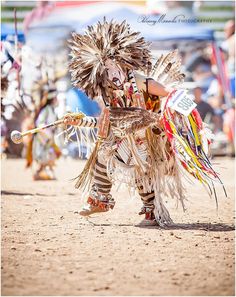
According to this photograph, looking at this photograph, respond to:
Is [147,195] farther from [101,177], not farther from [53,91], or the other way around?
[53,91]

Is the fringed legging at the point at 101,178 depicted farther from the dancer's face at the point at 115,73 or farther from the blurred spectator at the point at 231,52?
the blurred spectator at the point at 231,52

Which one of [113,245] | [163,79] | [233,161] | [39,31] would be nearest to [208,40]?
[233,161]

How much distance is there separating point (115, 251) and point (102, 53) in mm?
1551

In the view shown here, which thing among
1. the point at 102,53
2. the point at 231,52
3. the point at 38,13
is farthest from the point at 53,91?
the point at 38,13

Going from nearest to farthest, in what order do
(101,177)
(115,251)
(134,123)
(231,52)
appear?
(115,251)
(134,123)
(101,177)
(231,52)

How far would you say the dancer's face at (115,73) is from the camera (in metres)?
5.28

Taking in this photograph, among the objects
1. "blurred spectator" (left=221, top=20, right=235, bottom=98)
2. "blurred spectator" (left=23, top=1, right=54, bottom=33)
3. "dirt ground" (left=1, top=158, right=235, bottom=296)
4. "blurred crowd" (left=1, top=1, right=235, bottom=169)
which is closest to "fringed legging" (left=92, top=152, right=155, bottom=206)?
"dirt ground" (left=1, top=158, right=235, bottom=296)

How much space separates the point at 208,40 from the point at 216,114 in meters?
1.26

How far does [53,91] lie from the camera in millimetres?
9367

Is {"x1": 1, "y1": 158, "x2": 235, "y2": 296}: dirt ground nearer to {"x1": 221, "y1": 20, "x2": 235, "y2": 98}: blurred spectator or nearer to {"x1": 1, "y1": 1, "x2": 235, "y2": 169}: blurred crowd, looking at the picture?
{"x1": 1, "y1": 1, "x2": 235, "y2": 169}: blurred crowd

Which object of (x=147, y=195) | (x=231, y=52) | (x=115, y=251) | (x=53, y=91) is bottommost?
(x=115, y=251)

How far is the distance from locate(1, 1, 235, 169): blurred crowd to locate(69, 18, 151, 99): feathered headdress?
0.30 m

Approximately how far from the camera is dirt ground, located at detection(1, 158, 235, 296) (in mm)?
3635

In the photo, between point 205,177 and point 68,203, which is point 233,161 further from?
point 205,177
